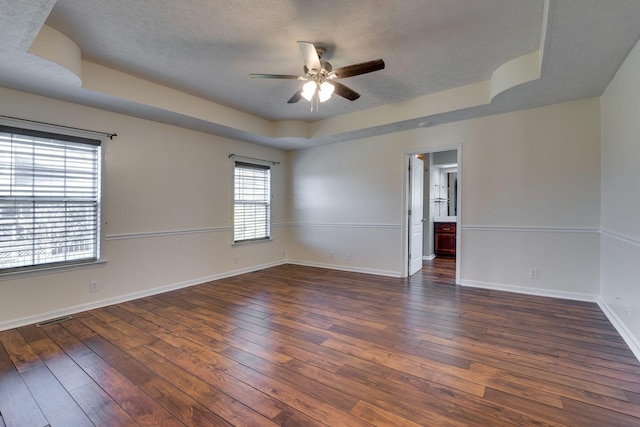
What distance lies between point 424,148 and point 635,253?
2765 mm

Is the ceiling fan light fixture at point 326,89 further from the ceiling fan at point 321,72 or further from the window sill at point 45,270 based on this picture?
the window sill at point 45,270

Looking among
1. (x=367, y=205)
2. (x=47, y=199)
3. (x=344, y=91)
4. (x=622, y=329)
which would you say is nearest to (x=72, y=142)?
(x=47, y=199)

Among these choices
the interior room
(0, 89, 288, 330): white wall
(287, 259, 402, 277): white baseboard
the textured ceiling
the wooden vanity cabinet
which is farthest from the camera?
the wooden vanity cabinet

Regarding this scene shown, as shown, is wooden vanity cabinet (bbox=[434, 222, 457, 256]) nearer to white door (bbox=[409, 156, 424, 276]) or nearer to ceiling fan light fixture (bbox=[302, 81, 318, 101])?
white door (bbox=[409, 156, 424, 276])

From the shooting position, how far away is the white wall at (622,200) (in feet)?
7.51

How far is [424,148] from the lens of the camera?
4555 millimetres

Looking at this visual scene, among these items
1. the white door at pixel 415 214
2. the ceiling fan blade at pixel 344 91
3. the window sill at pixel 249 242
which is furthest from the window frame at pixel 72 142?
the white door at pixel 415 214

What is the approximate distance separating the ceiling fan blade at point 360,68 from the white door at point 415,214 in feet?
8.40

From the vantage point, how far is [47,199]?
313 centimetres

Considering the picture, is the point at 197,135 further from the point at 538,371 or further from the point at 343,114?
the point at 538,371

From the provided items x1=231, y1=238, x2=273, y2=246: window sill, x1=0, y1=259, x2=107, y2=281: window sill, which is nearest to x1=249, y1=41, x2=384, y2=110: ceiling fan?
x1=0, y1=259, x2=107, y2=281: window sill

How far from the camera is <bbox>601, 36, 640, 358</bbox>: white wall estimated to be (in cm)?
229

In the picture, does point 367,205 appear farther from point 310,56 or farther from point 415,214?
point 310,56

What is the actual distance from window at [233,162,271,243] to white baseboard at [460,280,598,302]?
12.0 ft
